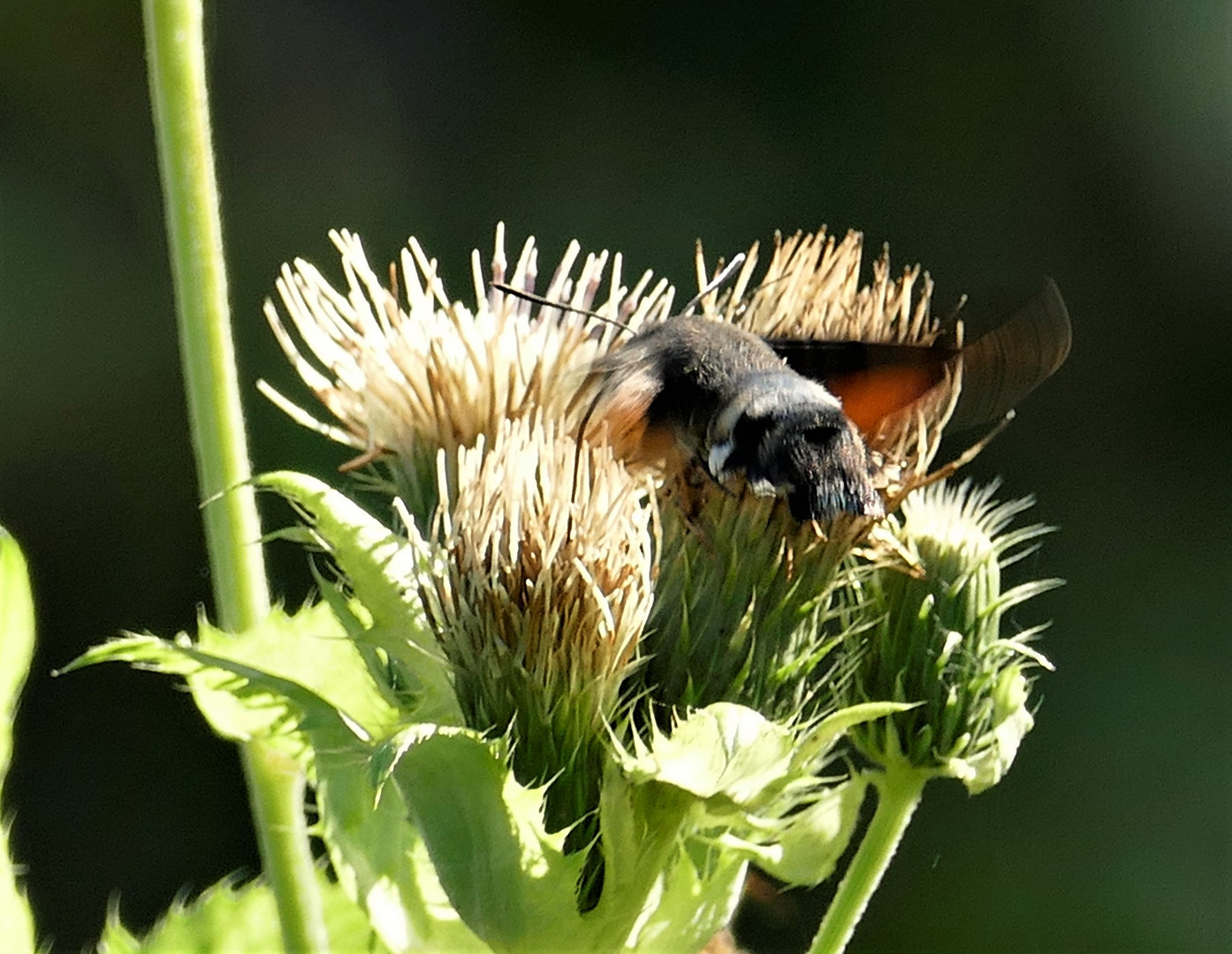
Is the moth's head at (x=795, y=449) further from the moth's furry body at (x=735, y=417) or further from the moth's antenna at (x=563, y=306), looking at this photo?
the moth's antenna at (x=563, y=306)

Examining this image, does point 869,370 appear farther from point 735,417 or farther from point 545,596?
point 545,596

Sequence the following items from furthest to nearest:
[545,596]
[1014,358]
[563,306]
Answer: [563,306], [1014,358], [545,596]

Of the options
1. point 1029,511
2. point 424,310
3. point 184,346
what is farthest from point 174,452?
point 184,346

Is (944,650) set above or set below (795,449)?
below

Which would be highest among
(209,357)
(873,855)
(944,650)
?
(209,357)

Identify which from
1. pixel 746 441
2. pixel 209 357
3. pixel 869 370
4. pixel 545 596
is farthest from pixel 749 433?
pixel 209 357

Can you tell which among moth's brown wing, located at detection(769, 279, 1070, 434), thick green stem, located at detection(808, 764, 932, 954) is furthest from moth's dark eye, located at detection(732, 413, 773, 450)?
thick green stem, located at detection(808, 764, 932, 954)

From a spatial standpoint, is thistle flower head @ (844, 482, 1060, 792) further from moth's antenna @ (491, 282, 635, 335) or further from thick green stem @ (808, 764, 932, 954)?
moth's antenna @ (491, 282, 635, 335)
